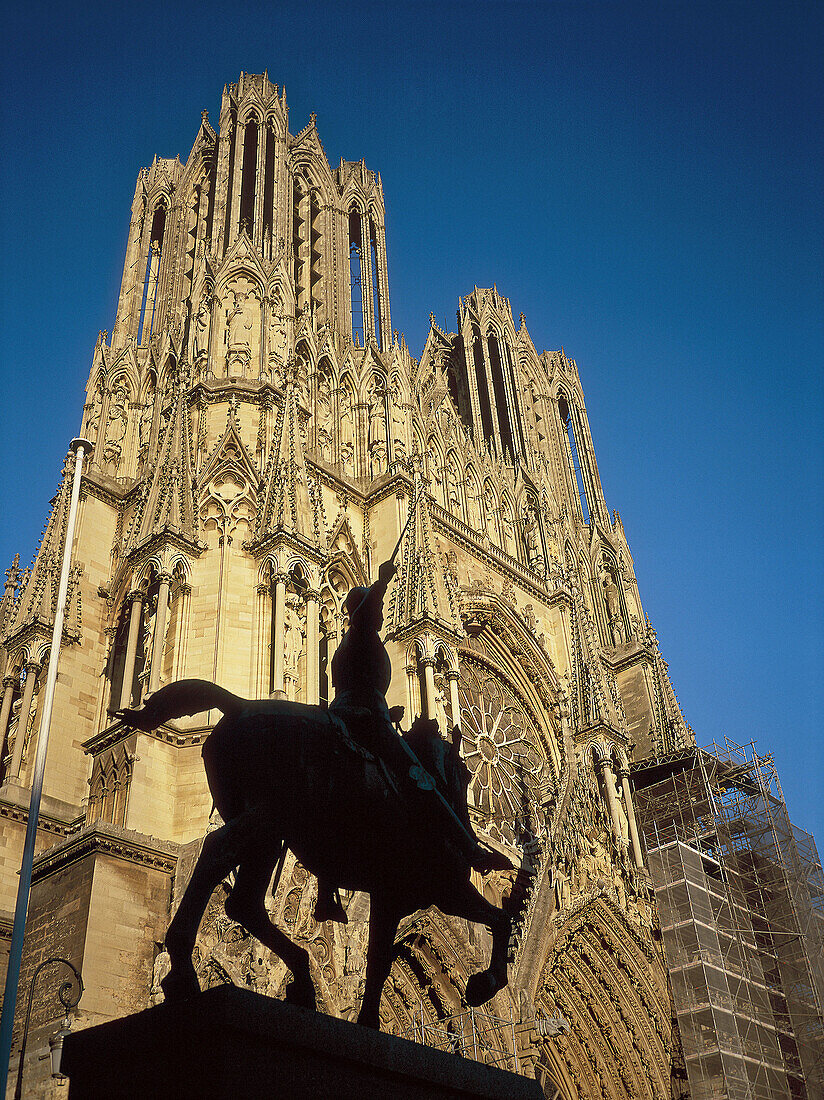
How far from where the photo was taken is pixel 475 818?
21609 mm

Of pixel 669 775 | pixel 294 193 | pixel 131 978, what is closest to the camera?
pixel 131 978

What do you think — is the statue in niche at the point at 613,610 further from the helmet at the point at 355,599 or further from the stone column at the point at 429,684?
the helmet at the point at 355,599

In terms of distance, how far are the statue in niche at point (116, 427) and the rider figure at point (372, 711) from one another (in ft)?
62.3

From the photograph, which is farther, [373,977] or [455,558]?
[455,558]

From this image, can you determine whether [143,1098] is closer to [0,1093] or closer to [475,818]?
[0,1093]

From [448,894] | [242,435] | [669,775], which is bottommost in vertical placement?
[448,894]

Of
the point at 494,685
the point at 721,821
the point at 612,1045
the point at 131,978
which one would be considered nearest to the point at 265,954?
the point at 131,978

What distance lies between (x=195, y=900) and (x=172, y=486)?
15730 mm

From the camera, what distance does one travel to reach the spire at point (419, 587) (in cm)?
2203

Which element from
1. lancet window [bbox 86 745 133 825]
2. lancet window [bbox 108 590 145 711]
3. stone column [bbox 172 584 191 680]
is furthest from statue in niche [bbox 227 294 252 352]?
lancet window [bbox 86 745 133 825]

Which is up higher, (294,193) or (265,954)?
(294,193)

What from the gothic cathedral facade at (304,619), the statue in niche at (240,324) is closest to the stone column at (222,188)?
the gothic cathedral facade at (304,619)

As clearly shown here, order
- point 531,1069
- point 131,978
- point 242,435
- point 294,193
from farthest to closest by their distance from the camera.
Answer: point 294,193
point 242,435
point 531,1069
point 131,978

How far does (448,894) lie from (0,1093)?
6912 mm
